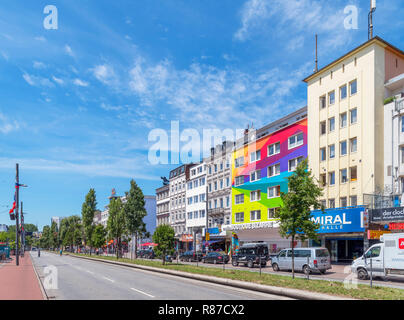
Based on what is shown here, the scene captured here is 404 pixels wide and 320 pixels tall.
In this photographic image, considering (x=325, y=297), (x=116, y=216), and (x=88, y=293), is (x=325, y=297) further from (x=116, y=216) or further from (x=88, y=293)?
(x=116, y=216)

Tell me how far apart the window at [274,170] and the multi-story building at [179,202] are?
971 inches

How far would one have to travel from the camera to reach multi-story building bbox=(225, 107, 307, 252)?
47.3m

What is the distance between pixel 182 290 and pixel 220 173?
46731 millimetres

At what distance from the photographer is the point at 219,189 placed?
208 feet

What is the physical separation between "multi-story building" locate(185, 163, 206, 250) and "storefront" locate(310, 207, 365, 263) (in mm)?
28132

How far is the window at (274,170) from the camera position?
49.4m

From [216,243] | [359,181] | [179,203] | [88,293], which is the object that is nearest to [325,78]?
[359,181]

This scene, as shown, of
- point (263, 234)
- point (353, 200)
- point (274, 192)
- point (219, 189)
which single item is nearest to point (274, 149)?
point (274, 192)

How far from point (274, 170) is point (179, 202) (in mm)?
31134

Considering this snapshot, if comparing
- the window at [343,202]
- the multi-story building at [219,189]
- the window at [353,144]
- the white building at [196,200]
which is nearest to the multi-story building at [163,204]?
the white building at [196,200]

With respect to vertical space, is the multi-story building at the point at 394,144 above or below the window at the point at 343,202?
above

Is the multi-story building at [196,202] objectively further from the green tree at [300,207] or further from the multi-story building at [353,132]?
the green tree at [300,207]

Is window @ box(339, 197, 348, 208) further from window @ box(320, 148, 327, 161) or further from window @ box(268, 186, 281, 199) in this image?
window @ box(268, 186, 281, 199)

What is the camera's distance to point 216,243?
198 feet
